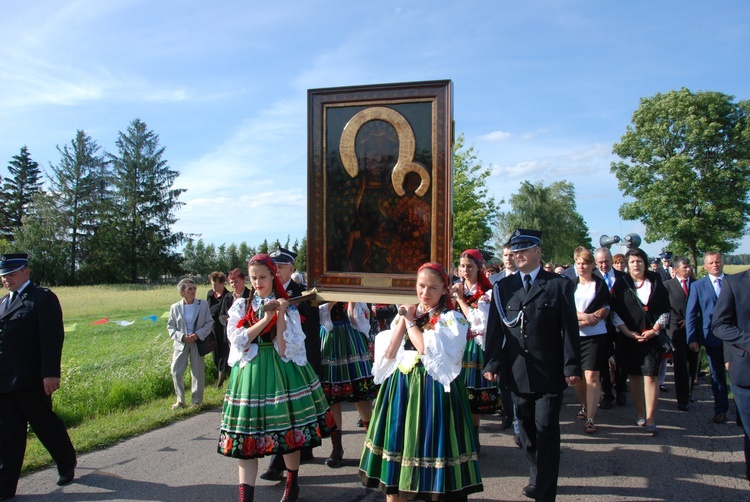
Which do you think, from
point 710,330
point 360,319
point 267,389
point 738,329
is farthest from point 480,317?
point 710,330

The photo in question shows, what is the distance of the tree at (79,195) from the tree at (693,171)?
159 ft

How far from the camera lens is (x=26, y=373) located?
483 centimetres

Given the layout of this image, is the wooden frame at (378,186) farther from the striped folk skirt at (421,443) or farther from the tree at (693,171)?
the tree at (693,171)

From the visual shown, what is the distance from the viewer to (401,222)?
445 cm

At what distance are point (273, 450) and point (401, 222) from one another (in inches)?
81.0

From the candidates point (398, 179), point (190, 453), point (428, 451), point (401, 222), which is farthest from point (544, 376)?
point (190, 453)

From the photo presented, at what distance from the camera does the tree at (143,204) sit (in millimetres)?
51938

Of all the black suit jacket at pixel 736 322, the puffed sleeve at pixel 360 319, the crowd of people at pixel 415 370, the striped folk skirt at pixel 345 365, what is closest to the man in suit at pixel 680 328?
the crowd of people at pixel 415 370

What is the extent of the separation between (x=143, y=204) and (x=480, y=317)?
5323 cm

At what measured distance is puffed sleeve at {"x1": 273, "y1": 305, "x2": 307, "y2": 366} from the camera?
4.38m

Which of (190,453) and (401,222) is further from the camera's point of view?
(190,453)

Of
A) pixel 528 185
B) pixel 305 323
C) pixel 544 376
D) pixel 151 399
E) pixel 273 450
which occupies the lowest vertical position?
pixel 151 399

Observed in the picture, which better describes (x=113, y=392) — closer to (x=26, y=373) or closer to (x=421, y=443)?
(x=26, y=373)

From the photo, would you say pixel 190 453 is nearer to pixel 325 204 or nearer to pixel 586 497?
pixel 325 204
